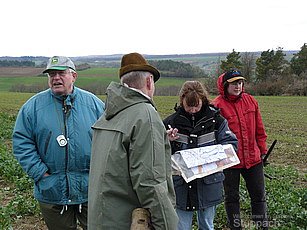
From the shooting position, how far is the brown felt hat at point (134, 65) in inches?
106

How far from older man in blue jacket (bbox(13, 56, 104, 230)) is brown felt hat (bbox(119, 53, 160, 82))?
1.05 metres

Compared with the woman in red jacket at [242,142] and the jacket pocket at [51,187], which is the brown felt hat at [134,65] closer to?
the jacket pocket at [51,187]

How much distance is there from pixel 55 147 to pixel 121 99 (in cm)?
122

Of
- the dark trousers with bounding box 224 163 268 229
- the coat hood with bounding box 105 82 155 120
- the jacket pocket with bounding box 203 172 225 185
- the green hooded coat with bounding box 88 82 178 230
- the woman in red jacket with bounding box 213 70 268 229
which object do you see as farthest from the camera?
the dark trousers with bounding box 224 163 268 229

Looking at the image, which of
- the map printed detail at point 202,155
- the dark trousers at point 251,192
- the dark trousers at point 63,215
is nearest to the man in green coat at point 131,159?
the dark trousers at point 63,215

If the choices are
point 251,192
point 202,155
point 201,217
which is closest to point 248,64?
point 251,192

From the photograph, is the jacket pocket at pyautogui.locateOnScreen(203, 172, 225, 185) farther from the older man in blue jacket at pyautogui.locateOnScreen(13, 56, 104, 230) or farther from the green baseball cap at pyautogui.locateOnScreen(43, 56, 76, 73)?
the green baseball cap at pyautogui.locateOnScreen(43, 56, 76, 73)

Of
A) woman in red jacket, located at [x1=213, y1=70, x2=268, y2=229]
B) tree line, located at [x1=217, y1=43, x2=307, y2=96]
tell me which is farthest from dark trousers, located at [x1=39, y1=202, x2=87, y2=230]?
tree line, located at [x1=217, y1=43, x2=307, y2=96]

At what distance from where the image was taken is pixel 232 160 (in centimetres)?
407

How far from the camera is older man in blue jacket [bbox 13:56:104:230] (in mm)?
3619

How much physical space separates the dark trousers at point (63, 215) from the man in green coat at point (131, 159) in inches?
41.9

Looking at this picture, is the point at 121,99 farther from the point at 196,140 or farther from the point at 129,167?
the point at 196,140

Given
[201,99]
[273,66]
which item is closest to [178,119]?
[201,99]

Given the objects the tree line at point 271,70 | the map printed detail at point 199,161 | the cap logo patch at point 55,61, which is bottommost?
the tree line at point 271,70
